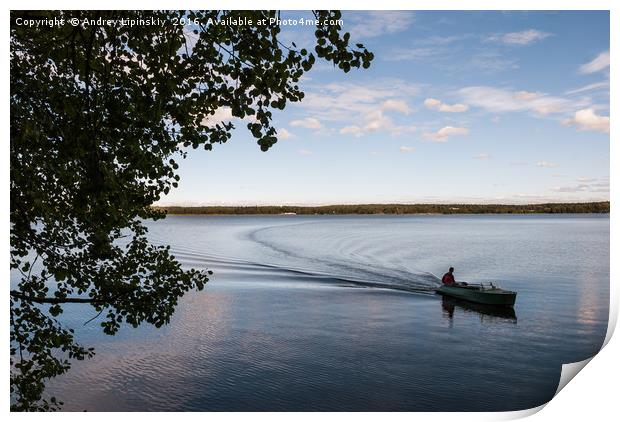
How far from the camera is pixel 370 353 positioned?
1612 centimetres

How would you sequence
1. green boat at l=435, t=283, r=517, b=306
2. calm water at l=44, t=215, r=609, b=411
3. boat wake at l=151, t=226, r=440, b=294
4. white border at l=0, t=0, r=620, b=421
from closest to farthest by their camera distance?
white border at l=0, t=0, r=620, b=421 → calm water at l=44, t=215, r=609, b=411 → green boat at l=435, t=283, r=517, b=306 → boat wake at l=151, t=226, r=440, b=294

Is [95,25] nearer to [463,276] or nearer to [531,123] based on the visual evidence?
[531,123]

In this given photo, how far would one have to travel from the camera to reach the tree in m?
4.51

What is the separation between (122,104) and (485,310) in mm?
21068

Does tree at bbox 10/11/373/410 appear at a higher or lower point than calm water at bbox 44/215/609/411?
higher

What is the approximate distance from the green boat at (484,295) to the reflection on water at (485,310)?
298 millimetres

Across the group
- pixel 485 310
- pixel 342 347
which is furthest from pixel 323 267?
pixel 342 347

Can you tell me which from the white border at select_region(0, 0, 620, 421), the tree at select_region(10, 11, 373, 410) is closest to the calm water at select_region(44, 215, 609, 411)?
the white border at select_region(0, 0, 620, 421)

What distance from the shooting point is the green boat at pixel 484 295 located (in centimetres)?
2194

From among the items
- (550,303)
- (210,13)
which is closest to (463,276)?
(550,303)

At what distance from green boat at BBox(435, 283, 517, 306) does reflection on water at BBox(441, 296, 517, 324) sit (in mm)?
298

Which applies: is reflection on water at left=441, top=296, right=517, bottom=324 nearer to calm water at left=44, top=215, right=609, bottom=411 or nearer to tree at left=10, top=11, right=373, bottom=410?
calm water at left=44, top=215, right=609, bottom=411
